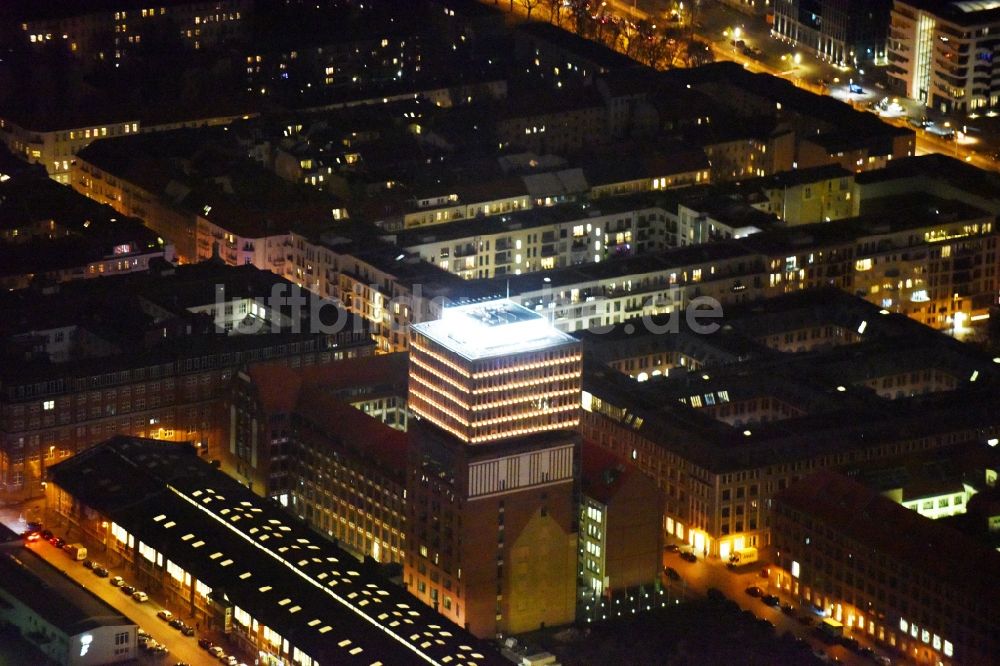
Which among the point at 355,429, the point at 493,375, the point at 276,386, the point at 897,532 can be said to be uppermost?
the point at 493,375

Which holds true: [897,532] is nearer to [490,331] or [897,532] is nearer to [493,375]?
[493,375]

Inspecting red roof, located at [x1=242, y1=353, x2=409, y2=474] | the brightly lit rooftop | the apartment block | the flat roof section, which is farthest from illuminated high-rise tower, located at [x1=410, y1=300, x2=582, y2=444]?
the apartment block

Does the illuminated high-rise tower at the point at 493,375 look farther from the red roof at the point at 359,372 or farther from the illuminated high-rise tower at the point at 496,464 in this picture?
the red roof at the point at 359,372

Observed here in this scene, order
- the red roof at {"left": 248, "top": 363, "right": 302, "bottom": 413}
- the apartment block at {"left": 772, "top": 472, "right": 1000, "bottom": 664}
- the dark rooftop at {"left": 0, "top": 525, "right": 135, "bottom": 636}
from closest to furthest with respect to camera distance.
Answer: the dark rooftop at {"left": 0, "top": 525, "right": 135, "bottom": 636}, the apartment block at {"left": 772, "top": 472, "right": 1000, "bottom": 664}, the red roof at {"left": 248, "top": 363, "right": 302, "bottom": 413}

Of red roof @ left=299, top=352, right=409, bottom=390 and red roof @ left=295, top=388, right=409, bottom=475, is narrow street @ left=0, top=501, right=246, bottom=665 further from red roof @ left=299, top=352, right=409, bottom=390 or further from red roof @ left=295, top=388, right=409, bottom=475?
red roof @ left=299, top=352, right=409, bottom=390

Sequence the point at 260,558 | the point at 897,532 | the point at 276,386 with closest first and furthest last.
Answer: the point at 897,532, the point at 260,558, the point at 276,386

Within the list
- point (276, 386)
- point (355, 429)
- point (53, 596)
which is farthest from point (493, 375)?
point (53, 596)

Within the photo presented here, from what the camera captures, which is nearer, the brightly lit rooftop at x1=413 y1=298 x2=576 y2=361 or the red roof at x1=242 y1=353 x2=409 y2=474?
the brightly lit rooftop at x1=413 y1=298 x2=576 y2=361

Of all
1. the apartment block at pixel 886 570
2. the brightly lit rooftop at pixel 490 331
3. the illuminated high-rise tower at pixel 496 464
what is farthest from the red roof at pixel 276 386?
the apartment block at pixel 886 570
